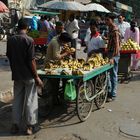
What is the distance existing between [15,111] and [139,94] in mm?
4412

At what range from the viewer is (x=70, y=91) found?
22.8 feet

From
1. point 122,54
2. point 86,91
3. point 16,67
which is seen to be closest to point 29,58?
point 16,67

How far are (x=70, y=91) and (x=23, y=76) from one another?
916mm

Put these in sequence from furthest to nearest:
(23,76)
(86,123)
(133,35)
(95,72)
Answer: (133,35) → (95,72) → (86,123) → (23,76)

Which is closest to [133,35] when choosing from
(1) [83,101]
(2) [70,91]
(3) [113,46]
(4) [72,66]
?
(3) [113,46]

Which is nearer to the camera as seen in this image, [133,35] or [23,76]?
[23,76]

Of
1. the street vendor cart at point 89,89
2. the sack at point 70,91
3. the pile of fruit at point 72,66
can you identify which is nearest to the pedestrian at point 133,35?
the street vendor cart at point 89,89

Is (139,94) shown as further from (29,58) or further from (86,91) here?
(29,58)

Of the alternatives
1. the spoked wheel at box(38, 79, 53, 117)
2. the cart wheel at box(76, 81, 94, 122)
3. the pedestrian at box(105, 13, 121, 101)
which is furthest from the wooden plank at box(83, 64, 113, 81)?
the spoked wheel at box(38, 79, 53, 117)

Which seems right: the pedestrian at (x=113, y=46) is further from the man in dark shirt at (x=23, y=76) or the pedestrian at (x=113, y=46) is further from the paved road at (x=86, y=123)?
the man in dark shirt at (x=23, y=76)

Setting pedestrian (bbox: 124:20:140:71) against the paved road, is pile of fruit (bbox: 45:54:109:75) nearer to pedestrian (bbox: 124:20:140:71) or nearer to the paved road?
the paved road

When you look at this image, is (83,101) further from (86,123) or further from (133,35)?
(133,35)

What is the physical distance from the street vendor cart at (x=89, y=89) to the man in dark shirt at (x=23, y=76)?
0.49 m

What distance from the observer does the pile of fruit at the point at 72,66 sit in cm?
705
